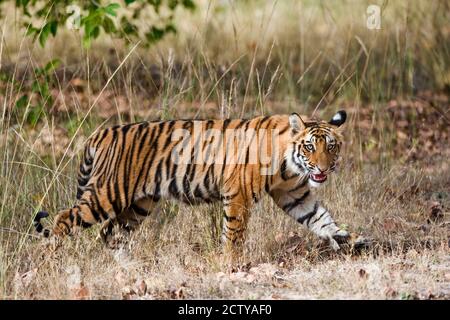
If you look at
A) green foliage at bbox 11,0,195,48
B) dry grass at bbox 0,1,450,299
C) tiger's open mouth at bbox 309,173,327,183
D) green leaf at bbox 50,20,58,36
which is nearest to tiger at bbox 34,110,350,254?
tiger's open mouth at bbox 309,173,327,183

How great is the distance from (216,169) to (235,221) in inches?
16.2

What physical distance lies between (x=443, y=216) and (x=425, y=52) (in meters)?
4.60

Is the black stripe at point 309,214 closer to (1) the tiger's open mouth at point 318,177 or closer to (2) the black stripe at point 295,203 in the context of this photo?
(2) the black stripe at point 295,203

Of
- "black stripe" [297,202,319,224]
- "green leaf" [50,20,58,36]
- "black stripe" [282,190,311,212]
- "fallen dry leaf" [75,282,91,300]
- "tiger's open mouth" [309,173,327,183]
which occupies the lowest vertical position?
"fallen dry leaf" [75,282,91,300]

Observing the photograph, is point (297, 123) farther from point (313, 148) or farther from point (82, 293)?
point (82, 293)

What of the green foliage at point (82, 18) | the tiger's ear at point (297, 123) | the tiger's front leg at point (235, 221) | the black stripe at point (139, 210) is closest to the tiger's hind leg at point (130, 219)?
the black stripe at point (139, 210)

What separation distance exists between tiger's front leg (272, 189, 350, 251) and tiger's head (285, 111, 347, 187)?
219 millimetres

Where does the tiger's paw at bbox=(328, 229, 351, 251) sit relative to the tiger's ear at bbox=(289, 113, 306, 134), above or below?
below

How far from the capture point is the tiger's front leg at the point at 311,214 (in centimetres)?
621

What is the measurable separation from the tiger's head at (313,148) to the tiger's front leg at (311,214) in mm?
219

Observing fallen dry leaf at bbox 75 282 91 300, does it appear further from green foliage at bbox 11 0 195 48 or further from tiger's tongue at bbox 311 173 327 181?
green foliage at bbox 11 0 195 48

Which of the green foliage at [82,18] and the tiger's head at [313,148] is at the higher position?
the green foliage at [82,18]

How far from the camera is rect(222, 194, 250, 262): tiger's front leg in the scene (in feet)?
20.3

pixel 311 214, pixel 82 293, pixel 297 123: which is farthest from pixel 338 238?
pixel 82 293
